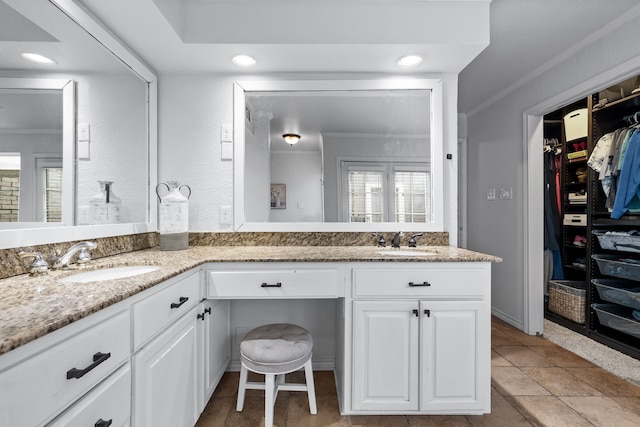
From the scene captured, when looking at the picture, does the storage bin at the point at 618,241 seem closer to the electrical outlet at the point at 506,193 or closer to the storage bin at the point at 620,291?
the storage bin at the point at 620,291

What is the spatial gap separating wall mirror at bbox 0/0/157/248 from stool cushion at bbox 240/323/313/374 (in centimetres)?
96

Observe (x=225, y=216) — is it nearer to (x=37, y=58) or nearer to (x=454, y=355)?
(x=37, y=58)

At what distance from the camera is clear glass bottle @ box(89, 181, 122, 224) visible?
1.50 m

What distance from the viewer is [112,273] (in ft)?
4.46

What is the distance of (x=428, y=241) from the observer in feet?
6.56

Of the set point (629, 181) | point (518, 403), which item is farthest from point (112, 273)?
point (629, 181)

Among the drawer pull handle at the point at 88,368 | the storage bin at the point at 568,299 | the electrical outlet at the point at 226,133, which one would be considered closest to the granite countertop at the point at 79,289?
the drawer pull handle at the point at 88,368

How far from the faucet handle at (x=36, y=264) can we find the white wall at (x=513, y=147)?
3.22 m

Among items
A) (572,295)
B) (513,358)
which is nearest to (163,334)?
(513,358)

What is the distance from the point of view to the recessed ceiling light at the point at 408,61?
180 centimetres

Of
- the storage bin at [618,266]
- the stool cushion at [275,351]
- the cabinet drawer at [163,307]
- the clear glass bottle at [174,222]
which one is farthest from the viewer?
the storage bin at [618,266]

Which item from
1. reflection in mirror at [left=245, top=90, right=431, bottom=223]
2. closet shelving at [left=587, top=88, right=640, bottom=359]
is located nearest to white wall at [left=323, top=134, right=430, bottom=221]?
reflection in mirror at [left=245, top=90, right=431, bottom=223]

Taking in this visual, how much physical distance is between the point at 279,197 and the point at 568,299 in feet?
9.26

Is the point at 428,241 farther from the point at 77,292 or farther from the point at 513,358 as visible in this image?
the point at 77,292
